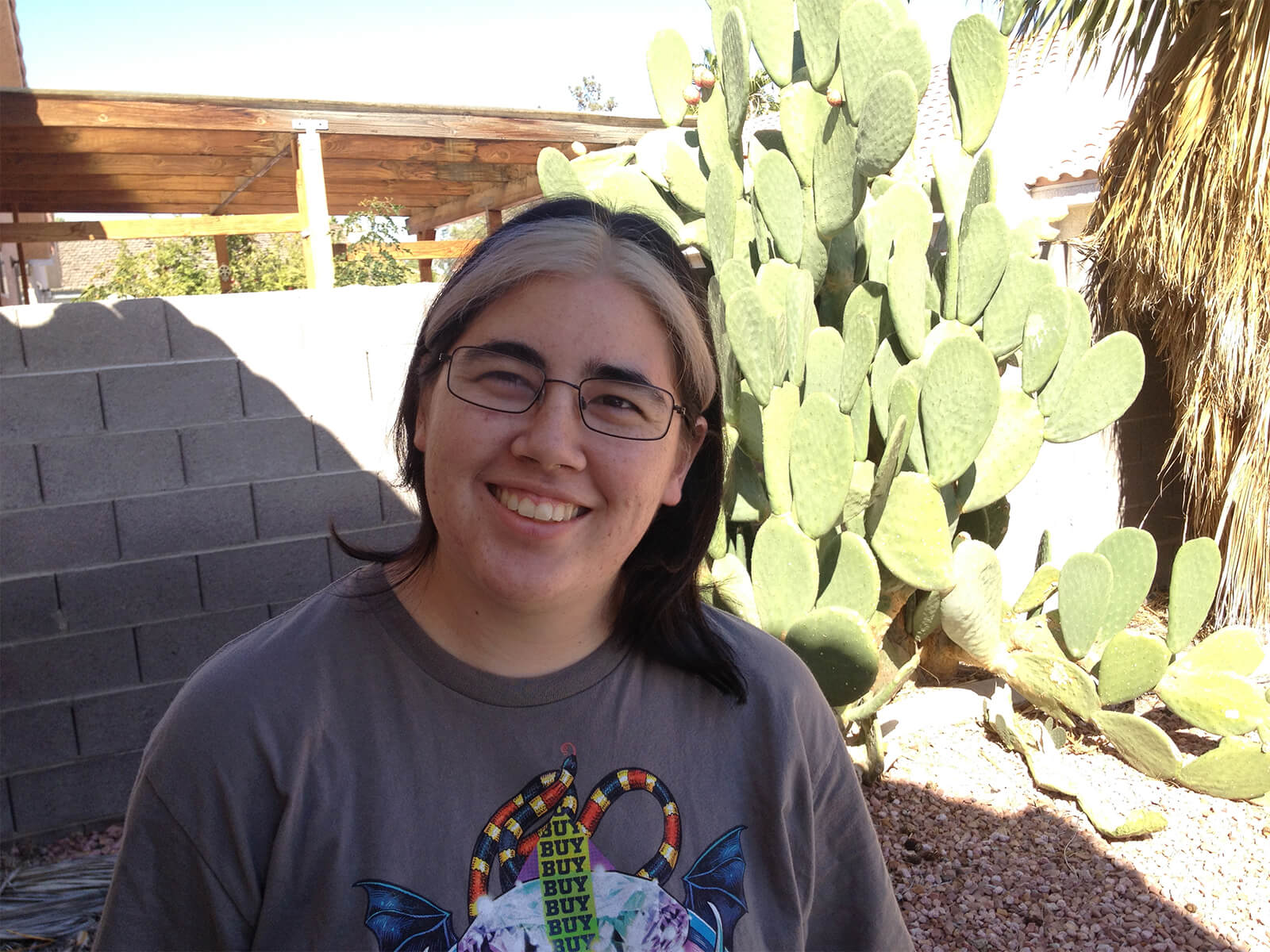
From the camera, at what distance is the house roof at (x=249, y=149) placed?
5.53 m

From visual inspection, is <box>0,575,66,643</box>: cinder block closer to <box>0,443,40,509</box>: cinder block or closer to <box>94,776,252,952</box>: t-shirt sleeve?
<box>0,443,40,509</box>: cinder block

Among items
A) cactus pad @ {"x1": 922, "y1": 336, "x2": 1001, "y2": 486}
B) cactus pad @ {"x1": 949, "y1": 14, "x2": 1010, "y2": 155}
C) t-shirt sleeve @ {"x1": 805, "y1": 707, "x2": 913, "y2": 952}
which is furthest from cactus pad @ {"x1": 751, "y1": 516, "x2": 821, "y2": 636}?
t-shirt sleeve @ {"x1": 805, "y1": 707, "x2": 913, "y2": 952}

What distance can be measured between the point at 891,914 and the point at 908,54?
2.51 meters

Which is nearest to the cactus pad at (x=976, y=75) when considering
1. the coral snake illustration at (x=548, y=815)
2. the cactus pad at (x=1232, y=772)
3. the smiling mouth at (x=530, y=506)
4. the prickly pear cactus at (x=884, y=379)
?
the prickly pear cactus at (x=884, y=379)

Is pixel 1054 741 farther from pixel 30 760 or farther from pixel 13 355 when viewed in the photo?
pixel 13 355

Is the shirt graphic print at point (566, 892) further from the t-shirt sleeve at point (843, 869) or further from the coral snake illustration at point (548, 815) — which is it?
the t-shirt sleeve at point (843, 869)

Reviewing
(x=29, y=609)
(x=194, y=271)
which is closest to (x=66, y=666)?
(x=29, y=609)

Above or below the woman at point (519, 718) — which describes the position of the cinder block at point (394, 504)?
below

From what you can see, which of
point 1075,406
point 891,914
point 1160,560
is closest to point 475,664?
point 891,914

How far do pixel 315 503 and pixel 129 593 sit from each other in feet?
2.29

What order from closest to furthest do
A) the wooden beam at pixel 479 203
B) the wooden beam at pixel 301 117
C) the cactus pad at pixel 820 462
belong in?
the cactus pad at pixel 820 462, the wooden beam at pixel 301 117, the wooden beam at pixel 479 203

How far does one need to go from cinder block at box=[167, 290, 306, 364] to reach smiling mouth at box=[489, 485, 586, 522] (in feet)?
9.63

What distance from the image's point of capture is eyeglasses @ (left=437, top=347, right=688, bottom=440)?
1133 mm

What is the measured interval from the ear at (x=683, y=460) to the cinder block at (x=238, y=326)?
9.30ft
